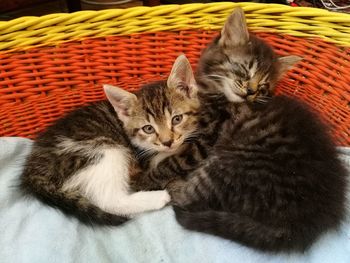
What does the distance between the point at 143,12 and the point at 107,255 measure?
1182 mm

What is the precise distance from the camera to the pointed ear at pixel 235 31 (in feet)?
5.34

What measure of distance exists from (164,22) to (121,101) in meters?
0.52

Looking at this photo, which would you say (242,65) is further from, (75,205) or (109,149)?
(75,205)

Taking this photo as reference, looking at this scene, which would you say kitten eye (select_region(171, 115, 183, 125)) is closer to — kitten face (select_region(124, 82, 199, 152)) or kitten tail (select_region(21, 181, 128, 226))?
kitten face (select_region(124, 82, 199, 152))

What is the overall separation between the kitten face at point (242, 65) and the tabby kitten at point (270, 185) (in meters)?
0.18

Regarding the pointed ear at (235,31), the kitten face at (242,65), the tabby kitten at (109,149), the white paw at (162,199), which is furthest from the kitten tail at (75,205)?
the pointed ear at (235,31)

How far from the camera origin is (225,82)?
1.69 metres

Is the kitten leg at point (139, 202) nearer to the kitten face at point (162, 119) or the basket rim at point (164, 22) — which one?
the kitten face at point (162, 119)

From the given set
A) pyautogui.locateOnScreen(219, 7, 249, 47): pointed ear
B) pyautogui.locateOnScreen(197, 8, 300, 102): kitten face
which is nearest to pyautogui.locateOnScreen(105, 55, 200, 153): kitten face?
pyautogui.locateOnScreen(197, 8, 300, 102): kitten face

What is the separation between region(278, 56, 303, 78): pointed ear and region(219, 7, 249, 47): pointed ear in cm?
20

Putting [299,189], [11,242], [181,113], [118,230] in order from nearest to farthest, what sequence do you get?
[299,189], [11,242], [118,230], [181,113]

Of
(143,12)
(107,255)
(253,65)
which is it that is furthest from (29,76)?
(253,65)

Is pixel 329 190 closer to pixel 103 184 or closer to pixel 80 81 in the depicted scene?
pixel 103 184

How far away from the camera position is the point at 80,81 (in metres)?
1.87
